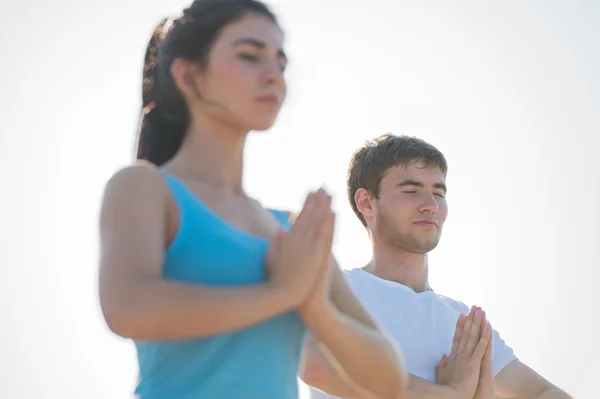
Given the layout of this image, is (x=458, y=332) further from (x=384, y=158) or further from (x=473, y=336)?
(x=384, y=158)

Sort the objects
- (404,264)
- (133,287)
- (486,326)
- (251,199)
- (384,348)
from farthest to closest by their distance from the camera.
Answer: (404,264) < (486,326) < (251,199) < (384,348) < (133,287)

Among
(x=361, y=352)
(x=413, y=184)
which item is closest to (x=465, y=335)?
(x=413, y=184)

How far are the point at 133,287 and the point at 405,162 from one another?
11.6 feet

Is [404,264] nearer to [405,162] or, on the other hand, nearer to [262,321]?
[405,162]

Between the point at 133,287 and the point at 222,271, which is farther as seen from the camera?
the point at 222,271

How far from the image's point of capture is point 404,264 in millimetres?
5301

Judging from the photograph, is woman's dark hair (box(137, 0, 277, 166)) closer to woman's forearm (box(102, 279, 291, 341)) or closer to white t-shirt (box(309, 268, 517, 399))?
woman's forearm (box(102, 279, 291, 341))

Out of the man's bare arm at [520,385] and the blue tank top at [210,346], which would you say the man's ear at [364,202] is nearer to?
the man's bare arm at [520,385]

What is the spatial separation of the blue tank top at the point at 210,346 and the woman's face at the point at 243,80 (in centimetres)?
30

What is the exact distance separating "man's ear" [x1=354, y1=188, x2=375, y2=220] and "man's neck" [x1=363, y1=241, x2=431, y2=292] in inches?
12.8

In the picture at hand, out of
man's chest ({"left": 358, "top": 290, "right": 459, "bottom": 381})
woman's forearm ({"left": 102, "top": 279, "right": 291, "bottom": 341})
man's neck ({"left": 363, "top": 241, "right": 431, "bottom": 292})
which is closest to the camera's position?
woman's forearm ({"left": 102, "top": 279, "right": 291, "bottom": 341})

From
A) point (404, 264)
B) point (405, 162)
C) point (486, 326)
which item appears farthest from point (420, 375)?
point (405, 162)

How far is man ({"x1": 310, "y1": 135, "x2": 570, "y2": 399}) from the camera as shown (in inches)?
173

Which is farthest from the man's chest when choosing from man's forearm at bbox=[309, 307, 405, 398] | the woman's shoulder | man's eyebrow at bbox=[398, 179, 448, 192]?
the woman's shoulder
